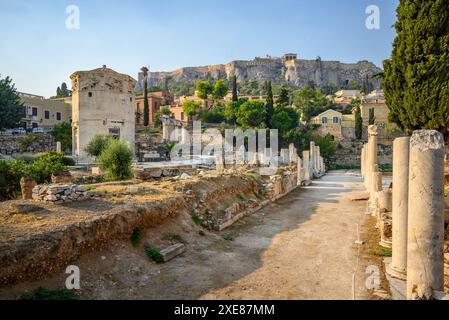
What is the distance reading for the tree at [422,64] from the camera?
14.2 meters

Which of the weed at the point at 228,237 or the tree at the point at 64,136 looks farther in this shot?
the tree at the point at 64,136

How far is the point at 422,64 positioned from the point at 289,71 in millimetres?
112841

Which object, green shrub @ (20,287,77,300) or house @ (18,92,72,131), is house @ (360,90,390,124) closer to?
house @ (18,92,72,131)

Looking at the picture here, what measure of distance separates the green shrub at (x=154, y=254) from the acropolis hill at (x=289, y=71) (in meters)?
116

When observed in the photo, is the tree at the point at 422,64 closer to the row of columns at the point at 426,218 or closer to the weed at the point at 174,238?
the row of columns at the point at 426,218

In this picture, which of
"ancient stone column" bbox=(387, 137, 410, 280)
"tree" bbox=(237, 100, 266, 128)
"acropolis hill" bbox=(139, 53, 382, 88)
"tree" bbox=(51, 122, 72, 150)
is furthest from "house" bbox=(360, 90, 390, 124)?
"acropolis hill" bbox=(139, 53, 382, 88)

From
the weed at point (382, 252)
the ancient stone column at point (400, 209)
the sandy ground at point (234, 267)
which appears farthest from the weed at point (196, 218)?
the ancient stone column at point (400, 209)

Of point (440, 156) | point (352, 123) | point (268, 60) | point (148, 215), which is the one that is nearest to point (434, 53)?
point (440, 156)

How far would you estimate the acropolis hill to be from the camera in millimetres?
120438

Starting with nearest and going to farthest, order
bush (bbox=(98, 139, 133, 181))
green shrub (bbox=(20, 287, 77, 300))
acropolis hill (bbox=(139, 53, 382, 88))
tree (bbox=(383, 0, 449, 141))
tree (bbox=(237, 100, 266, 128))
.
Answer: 1. green shrub (bbox=(20, 287, 77, 300))
2. tree (bbox=(383, 0, 449, 141))
3. bush (bbox=(98, 139, 133, 181))
4. tree (bbox=(237, 100, 266, 128))
5. acropolis hill (bbox=(139, 53, 382, 88))

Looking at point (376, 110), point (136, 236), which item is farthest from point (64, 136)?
point (376, 110)

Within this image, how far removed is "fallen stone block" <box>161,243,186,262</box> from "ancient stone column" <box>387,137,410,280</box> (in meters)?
4.98
